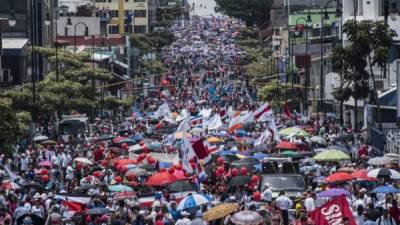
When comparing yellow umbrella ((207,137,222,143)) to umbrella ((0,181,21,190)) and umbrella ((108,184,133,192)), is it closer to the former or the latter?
umbrella ((108,184,133,192))

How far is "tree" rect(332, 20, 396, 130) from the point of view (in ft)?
163

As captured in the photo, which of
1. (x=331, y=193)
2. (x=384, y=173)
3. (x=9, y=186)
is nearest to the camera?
(x=331, y=193)

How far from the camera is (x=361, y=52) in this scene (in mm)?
50375

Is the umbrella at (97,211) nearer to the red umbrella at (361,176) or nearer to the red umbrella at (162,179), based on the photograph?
the red umbrella at (162,179)

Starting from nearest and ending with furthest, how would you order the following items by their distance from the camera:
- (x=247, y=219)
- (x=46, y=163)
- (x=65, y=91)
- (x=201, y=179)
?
(x=247, y=219) < (x=201, y=179) < (x=46, y=163) < (x=65, y=91)

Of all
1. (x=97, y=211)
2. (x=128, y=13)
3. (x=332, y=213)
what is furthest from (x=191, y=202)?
(x=128, y=13)

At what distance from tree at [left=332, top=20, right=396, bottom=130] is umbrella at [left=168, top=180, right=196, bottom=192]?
1832 centimetres

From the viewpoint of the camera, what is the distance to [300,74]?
10081 centimetres

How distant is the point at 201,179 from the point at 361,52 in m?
17.3

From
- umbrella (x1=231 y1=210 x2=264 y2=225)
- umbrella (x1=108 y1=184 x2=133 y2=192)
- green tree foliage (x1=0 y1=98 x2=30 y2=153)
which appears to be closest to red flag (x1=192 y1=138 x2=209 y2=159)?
umbrella (x1=108 y1=184 x2=133 y2=192)

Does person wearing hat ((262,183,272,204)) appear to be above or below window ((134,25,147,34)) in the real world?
above

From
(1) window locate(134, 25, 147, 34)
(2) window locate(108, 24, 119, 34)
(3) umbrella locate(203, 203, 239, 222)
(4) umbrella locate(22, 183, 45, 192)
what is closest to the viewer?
(3) umbrella locate(203, 203, 239, 222)

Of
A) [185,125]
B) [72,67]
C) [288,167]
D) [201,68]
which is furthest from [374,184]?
[201,68]

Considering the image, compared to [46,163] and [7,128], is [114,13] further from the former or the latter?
[7,128]
